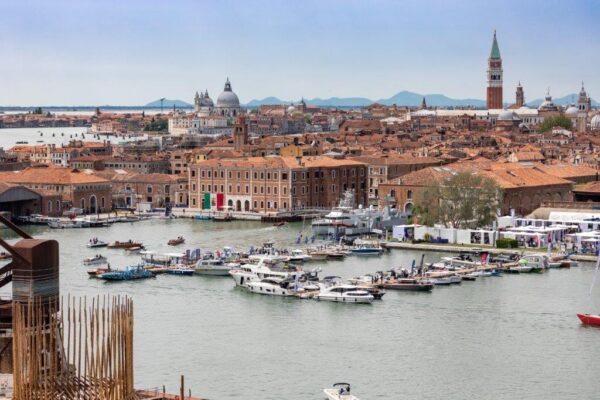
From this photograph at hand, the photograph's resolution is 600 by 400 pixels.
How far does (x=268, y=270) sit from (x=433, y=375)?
688 centimetres

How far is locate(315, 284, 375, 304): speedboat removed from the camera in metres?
18.4

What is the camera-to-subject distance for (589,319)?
53.6ft

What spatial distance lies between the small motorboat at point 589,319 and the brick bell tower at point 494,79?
6991 centimetres

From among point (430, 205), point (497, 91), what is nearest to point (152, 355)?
point (430, 205)

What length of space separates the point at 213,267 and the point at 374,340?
6.41 meters

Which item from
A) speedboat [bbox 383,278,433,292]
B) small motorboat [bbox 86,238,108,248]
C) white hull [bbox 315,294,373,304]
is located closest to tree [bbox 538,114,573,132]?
small motorboat [bbox 86,238,108,248]

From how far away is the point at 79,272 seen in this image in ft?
70.3

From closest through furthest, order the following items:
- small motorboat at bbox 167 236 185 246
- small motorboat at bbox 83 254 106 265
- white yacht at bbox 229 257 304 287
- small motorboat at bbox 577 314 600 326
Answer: small motorboat at bbox 577 314 600 326
white yacht at bbox 229 257 304 287
small motorboat at bbox 83 254 106 265
small motorboat at bbox 167 236 185 246

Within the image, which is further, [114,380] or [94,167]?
[94,167]

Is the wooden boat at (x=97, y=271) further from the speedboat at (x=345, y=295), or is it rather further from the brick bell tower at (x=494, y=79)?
the brick bell tower at (x=494, y=79)

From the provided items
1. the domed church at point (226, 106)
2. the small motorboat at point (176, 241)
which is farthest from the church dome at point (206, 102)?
the small motorboat at point (176, 241)

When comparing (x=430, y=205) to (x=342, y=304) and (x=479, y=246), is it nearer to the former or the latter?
(x=479, y=246)

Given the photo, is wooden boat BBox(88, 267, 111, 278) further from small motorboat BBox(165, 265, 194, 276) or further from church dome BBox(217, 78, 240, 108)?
church dome BBox(217, 78, 240, 108)

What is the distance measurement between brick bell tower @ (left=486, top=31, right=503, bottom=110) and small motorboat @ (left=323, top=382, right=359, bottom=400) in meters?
74.3
